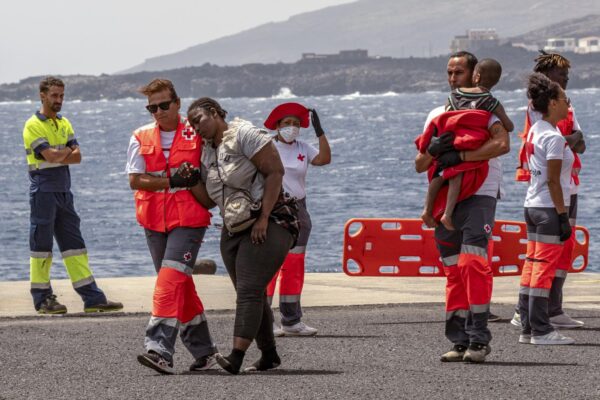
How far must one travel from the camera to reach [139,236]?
143 feet

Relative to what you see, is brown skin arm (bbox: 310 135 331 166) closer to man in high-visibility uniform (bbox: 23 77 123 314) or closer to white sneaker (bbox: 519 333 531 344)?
white sneaker (bbox: 519 333 531 344)

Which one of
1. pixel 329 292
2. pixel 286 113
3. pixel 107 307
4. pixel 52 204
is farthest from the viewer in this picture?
pixel 329 292

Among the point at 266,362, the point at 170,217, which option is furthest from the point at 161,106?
the point at 266,362

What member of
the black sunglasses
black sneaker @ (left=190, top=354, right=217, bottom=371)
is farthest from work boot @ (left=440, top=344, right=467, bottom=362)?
the black sunglasses

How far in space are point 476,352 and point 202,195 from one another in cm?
189

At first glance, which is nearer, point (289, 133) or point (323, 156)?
point (289, 133)

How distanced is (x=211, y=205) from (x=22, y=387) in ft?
4.86

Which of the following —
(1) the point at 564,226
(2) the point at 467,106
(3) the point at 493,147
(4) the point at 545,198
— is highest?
(2) the point at 467,106

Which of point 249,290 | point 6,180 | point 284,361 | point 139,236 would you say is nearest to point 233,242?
point 249,290

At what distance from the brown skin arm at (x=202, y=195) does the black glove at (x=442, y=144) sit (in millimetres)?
1375

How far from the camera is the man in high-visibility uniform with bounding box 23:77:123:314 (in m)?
11.5

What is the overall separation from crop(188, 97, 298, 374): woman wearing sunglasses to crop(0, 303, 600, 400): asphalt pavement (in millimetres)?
391

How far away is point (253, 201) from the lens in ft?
26.8

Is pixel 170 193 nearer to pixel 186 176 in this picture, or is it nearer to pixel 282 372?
pixel 186 176
